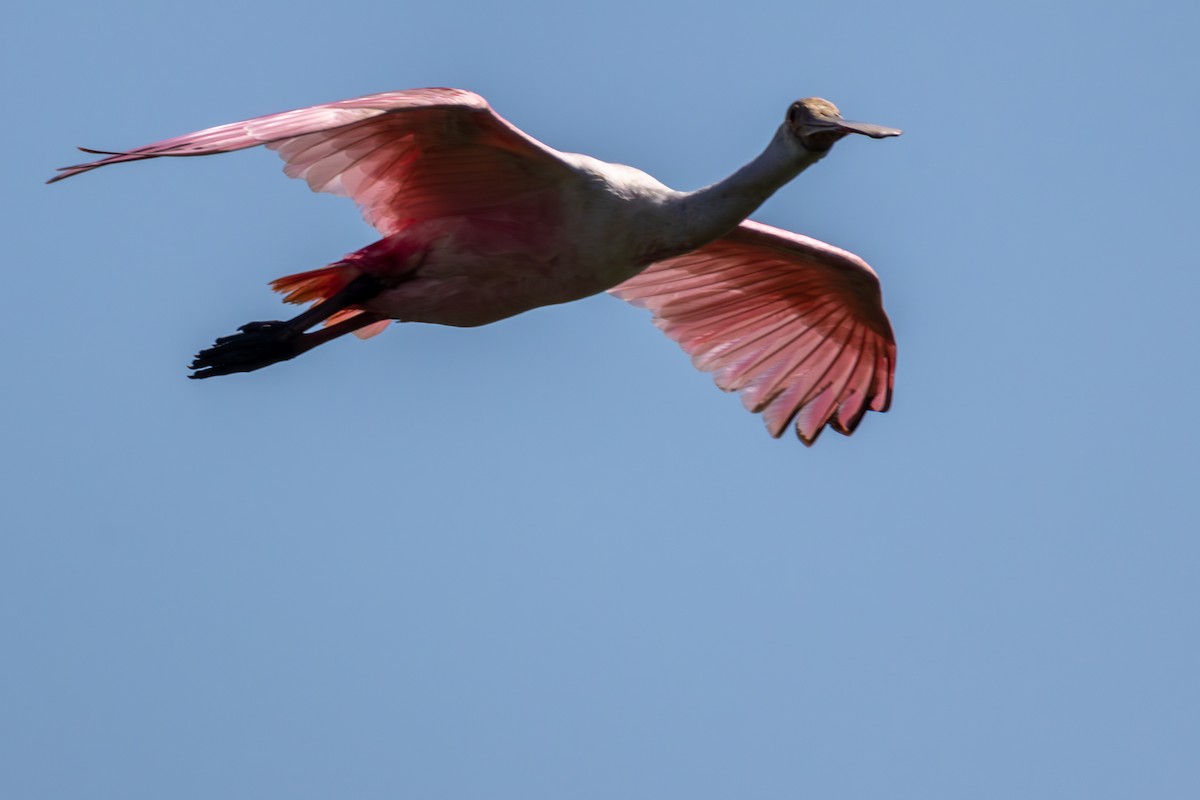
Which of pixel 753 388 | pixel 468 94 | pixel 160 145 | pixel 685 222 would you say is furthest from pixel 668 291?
pixel 160 145

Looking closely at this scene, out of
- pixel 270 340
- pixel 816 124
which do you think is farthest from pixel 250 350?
pixel 816 124

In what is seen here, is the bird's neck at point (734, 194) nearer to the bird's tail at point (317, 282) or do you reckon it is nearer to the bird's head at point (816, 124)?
the bird's head at point (816, 124)

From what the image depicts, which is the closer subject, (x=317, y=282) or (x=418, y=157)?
(x=418, y=157)

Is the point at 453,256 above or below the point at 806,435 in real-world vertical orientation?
above

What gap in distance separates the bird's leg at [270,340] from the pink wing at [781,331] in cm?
327

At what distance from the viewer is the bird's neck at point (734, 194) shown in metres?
11.7

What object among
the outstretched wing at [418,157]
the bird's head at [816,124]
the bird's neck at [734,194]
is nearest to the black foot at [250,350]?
the outstretched wing at [418,157]

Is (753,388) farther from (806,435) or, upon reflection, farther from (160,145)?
(160,145)

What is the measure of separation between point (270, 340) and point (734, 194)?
2.82 m

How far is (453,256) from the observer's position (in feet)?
38.2

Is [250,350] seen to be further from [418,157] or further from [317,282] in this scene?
[418,157]

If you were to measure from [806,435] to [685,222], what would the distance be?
11.6ft

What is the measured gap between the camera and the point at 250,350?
11.7m

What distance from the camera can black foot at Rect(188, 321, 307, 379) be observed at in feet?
38.3
